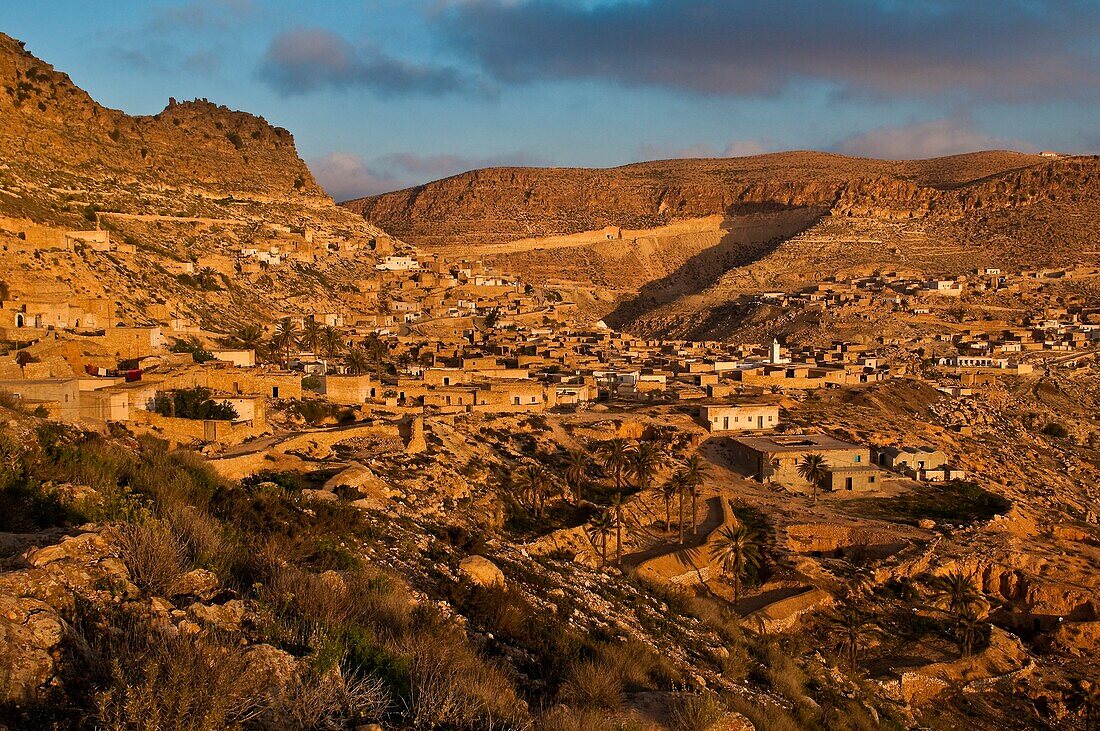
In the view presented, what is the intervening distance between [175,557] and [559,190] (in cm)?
9423

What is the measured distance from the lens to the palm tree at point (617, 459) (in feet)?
67.9

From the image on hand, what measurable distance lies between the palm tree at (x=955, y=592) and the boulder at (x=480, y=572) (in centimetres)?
1126

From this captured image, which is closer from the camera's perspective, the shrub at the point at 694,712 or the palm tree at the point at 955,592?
the shrub at the point at 694,712

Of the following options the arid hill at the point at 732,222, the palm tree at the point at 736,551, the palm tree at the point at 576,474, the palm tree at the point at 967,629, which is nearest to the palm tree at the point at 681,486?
the palm tree at the point at 736,551

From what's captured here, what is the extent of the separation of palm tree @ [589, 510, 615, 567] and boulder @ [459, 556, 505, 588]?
7.64 metres

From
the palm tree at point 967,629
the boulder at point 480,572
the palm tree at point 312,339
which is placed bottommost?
the palm tree at point 967,629

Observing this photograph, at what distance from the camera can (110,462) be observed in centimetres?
790

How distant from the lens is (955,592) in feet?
57.1

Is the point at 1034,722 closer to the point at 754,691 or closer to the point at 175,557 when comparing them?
the point at 754,691

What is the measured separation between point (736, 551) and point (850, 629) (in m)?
2.43

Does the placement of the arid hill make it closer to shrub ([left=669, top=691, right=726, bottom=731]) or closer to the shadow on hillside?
the shadow on hillside

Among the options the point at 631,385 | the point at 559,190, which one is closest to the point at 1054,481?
the point at 631,385

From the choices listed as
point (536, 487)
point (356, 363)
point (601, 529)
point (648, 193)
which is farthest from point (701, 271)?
point (601, 529)

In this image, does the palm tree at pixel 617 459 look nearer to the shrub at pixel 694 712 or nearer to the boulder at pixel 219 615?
the shrub at pixel 694 712
